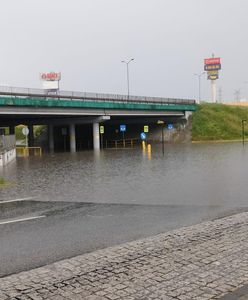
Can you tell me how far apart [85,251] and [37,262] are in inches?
35.3

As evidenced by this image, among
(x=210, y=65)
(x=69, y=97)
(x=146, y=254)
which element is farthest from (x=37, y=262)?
(x=210, y=65)

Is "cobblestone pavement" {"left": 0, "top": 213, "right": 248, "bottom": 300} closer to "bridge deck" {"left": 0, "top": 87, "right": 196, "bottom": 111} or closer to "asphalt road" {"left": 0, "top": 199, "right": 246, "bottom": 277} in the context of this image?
"asphalt road" {"left": 0, "top": 199, "right": 246, "bottom": 277}

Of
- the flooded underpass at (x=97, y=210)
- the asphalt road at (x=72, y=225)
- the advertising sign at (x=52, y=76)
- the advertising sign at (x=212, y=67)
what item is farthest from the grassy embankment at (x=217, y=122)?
the asphalt road at (x=72, y=225)

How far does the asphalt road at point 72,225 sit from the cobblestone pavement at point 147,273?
640mm

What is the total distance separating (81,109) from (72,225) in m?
47.7

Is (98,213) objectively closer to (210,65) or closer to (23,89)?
(23,89)

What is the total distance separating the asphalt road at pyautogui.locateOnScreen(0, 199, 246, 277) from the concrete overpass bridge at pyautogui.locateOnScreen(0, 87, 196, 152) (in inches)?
1444

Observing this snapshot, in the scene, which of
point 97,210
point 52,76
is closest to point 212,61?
point 52,76

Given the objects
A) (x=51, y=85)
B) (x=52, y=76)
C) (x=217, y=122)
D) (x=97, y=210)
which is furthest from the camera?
(x=52, y=76)

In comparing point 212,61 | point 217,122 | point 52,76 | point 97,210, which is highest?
point 212,61

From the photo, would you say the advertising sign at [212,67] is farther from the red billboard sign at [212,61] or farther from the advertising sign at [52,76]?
the advertising sign at [52,76]

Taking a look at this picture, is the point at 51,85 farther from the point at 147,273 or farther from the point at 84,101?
the point at 147,273

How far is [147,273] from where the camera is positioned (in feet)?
19.0

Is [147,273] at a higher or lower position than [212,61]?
lower
